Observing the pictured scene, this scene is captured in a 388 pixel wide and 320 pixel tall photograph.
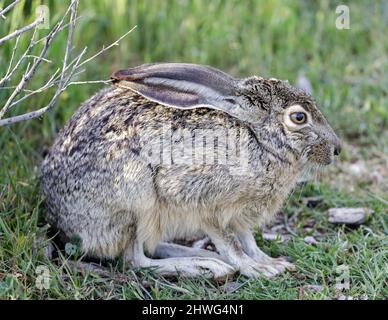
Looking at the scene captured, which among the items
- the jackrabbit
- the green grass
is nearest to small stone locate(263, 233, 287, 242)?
the green grass

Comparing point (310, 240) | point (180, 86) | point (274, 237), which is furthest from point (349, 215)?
point (180, 86)

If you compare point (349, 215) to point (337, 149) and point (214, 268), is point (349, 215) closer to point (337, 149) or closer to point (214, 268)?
point (337, 149)

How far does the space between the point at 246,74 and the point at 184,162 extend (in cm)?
256

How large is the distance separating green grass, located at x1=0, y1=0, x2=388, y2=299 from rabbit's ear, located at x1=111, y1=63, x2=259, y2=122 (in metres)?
0.99

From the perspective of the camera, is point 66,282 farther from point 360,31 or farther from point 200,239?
point 360,31

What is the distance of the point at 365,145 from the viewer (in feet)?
22.1

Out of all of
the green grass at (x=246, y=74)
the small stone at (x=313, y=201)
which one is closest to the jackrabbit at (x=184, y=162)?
the green grass at (x=246, y=74)

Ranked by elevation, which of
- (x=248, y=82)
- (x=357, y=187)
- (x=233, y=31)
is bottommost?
(x=357, y=187)

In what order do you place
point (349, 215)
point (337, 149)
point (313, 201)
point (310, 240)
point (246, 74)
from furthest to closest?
1. point (246, 74)
2. point (313, 201)
3. point (349, 215)
4. point (310, 240)
5. point (337, 149)

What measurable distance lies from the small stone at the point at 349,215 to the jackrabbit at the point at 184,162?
0.64 m

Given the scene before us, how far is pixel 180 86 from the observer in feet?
15.9
